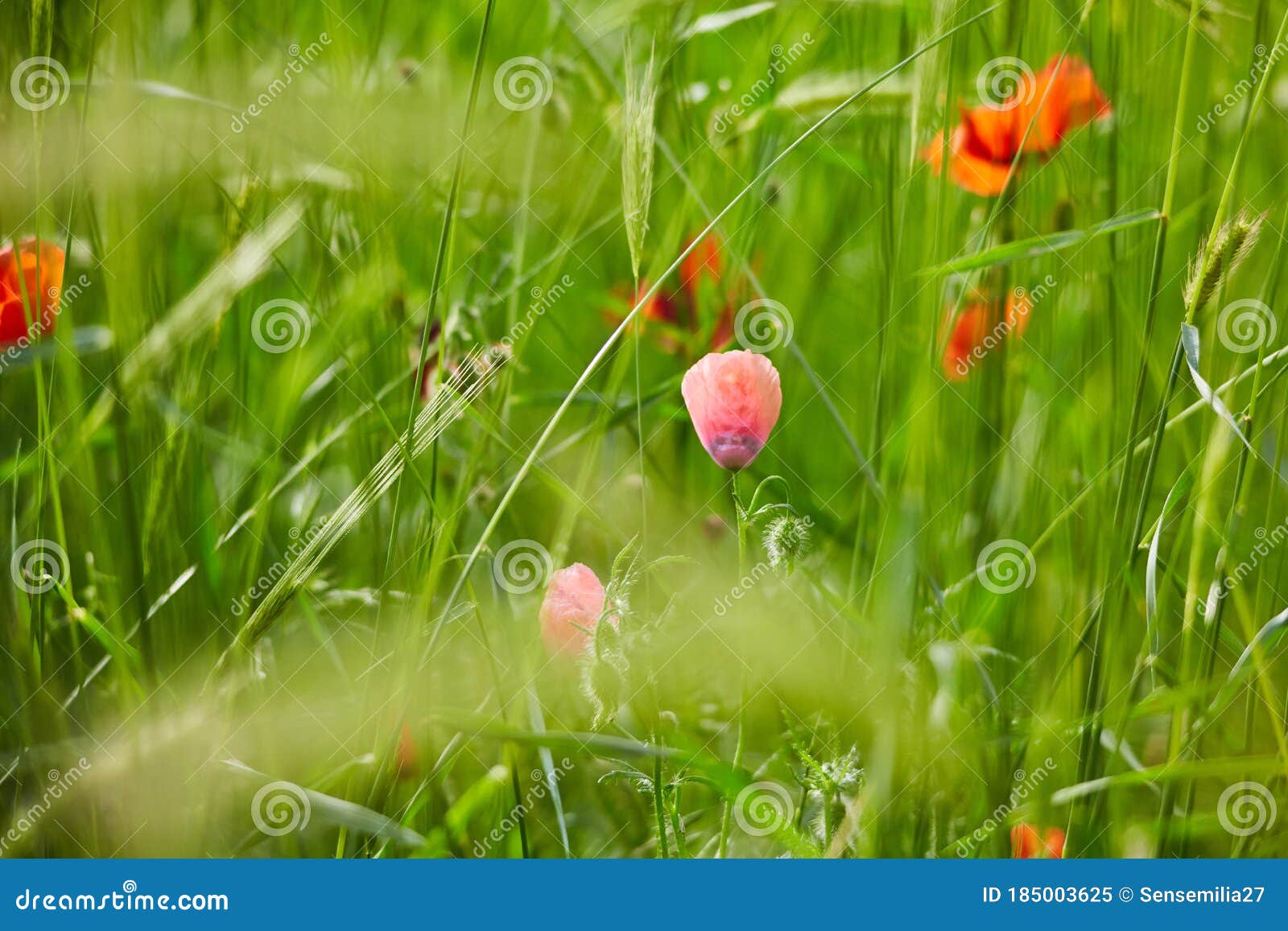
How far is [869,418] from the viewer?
76cm

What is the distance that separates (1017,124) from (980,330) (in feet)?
0.48

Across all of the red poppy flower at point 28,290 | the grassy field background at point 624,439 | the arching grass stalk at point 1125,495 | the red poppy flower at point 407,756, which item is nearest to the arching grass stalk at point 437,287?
the grassy field background at point 624,439

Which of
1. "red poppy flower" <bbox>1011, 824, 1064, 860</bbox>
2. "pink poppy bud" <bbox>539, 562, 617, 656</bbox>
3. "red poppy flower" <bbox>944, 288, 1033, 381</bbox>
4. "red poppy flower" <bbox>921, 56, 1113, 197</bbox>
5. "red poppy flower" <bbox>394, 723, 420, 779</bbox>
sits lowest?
"red poppy flower" <bbox>1011, 824, 1064, 860</bbox>

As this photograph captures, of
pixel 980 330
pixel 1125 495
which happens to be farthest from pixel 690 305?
pixel 1125 495

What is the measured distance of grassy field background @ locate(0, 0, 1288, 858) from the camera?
69 cm

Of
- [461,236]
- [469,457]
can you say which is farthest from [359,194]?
[469,457]

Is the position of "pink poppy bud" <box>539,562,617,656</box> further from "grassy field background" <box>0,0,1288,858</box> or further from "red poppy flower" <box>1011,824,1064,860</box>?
"red poppy flower" <box>1011,824,1064,860</box>

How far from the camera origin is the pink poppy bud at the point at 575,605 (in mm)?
642

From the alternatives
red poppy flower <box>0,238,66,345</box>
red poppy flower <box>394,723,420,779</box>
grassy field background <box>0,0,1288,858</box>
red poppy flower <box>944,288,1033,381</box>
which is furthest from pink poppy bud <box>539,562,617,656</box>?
red poppy flower <box>0,238,66,345</box>

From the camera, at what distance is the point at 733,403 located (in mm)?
623

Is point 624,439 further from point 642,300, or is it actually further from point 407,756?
point 407,756

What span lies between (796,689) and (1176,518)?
31 centimetres

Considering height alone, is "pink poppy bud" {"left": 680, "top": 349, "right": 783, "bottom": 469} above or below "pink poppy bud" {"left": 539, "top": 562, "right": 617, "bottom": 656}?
above

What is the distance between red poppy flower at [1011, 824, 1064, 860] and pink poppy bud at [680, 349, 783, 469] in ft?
A: 1.04
